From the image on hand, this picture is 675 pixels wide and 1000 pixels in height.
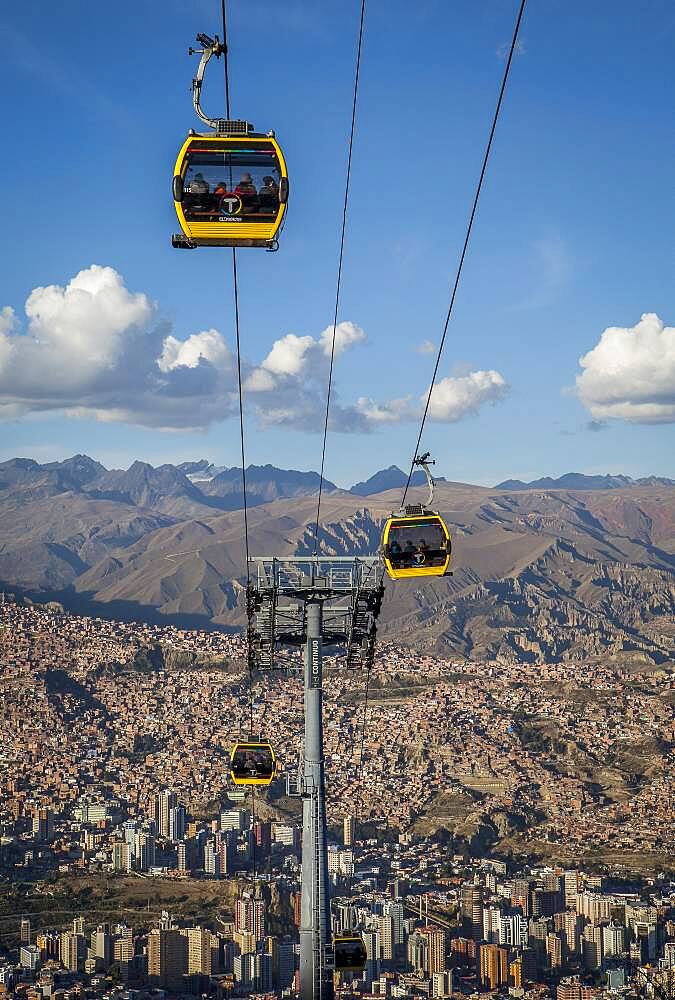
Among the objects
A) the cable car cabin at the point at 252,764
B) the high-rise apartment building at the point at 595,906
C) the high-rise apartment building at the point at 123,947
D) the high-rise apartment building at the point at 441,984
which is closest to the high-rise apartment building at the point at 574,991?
the high-rise apartment building at the point at 441,984

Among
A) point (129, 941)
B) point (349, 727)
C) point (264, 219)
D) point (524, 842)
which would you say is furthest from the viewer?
point (349, 727)

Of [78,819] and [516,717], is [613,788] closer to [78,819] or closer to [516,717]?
[516,717]

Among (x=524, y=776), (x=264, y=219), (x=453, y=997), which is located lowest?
(x=453, y=997)

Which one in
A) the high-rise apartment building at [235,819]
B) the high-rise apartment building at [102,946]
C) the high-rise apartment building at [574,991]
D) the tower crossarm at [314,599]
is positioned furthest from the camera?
the high-rise apartment building at [235,819]

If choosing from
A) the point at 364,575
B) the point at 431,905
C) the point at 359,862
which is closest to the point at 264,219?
the point at 364,575

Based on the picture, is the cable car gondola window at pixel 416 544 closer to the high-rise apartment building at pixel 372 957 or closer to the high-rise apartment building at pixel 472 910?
the high-rise apartment building at pixel 372 957

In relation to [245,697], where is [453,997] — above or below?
below
